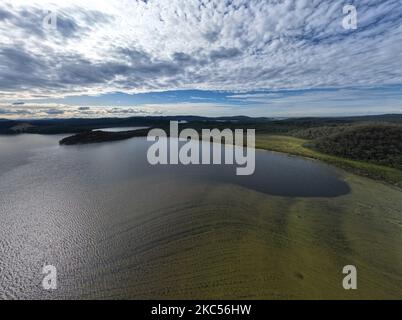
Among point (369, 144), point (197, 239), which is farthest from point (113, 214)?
point (369, 144)

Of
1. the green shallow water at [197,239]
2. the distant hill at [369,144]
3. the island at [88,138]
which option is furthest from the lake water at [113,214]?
the island at [88,138]

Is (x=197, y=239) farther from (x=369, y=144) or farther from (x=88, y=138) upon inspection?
(x=88, y=138)

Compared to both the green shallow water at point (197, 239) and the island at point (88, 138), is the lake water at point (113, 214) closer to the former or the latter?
the green shallow water at point (197, 239)

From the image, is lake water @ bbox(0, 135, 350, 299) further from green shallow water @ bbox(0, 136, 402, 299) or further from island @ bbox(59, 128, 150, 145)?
island @ bbox(59, 128, 150, 145)

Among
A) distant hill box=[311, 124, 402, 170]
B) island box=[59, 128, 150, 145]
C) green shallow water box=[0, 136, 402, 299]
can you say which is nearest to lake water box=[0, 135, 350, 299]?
green shallow water box=[0, 136, 402, 299]
